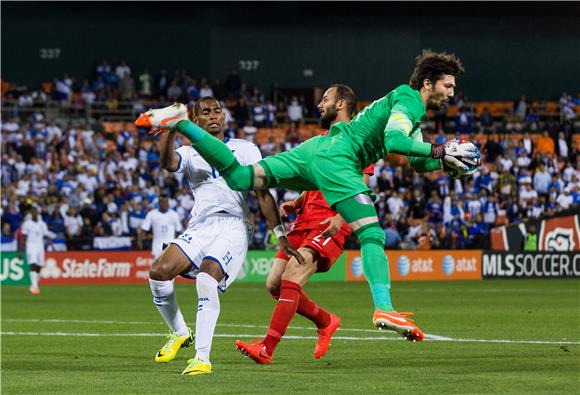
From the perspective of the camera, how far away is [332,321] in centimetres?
1105

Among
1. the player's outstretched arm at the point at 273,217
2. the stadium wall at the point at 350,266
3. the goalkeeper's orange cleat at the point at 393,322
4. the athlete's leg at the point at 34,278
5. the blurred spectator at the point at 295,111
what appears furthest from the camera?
the blurred spectator at the point at 295,111

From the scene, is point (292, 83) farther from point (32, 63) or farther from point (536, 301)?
point (536, 301)

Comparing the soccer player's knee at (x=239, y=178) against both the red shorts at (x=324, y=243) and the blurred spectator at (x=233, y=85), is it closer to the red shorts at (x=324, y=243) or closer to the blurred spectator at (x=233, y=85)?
the red shorts at (x=324, y=243)

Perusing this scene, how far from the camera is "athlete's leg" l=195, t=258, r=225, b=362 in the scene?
9438 mm

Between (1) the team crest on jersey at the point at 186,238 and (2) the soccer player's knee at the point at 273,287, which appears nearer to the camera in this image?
(1) the team crest on jersey at the point at 186,238

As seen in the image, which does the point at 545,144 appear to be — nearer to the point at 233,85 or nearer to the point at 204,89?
the point at 233,85

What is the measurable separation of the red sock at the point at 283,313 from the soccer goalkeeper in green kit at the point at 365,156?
1451 mm

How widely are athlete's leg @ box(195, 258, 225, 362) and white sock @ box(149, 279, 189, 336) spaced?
672 mm

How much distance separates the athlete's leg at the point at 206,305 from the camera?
31.0 feet

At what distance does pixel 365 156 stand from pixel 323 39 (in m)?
38.9

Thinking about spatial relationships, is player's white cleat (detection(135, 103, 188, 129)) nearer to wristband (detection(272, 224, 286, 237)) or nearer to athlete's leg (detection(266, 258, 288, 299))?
wristband (detection(272, 224, 286, 237))

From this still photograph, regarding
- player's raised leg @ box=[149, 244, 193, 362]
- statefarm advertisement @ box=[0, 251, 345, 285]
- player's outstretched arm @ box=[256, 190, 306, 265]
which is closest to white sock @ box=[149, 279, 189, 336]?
player's raised leg @ box=[149, 244, 193, 362]

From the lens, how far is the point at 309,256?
10.6 m


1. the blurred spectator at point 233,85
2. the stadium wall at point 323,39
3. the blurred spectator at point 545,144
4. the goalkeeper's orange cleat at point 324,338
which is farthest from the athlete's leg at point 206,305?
the stadium wall at point 323,39
